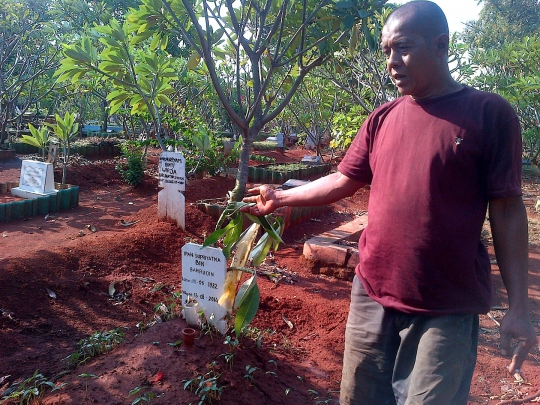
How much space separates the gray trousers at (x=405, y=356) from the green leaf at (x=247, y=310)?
2.19 feet

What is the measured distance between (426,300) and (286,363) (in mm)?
1543

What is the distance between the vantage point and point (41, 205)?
6.75 meters

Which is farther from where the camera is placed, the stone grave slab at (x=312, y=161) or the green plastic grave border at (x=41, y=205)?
the stone grave slab at (x=312, y=161)

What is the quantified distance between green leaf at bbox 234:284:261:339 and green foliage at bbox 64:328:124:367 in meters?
0.90

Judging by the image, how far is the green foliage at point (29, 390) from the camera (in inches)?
91.5

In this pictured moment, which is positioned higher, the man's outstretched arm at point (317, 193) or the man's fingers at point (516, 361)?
the man's outstretched arm at point (317, 193)

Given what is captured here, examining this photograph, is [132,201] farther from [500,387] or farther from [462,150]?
[462,150]

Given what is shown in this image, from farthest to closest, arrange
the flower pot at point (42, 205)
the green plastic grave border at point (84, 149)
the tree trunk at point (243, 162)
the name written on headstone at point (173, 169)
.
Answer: the green plastic grave border at point (84, 149) < the flower pot at point (42, 205) < the name written on headstone at point (173, 169) < the tree trunk at point (243, 162)

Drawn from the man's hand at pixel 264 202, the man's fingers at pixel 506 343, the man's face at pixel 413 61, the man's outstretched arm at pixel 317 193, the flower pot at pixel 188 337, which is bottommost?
the flower pot at pixel 188 337

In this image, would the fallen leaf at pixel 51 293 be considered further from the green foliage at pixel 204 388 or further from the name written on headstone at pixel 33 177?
the name written on headstone at pixel 33 177

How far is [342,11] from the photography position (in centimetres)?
421

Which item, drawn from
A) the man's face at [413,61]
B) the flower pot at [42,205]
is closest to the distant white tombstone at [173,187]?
the flower pot at [42,205]

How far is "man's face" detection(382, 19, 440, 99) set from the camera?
1.71 m

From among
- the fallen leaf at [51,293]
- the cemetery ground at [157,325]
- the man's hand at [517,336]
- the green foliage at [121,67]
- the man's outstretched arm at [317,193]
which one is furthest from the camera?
the green foliage at [121,67]
